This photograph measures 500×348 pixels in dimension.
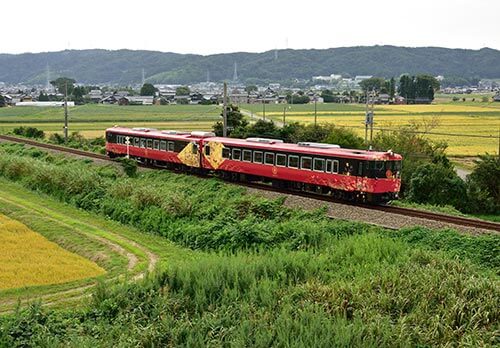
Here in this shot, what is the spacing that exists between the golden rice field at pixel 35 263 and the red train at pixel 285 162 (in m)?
10.6

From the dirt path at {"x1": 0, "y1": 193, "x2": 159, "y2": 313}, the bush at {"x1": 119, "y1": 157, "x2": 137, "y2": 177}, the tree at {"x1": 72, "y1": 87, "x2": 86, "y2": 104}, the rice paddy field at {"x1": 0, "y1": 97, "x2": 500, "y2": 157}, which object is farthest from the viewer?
the tree at {"x1": 72, "y1": 87, "x2": 86, "y2": 104}

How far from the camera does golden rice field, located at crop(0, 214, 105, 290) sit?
1736 centimetres

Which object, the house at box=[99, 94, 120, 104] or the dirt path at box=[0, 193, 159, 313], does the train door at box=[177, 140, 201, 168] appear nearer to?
the dirt path at box=[0, 193, 159, 313]

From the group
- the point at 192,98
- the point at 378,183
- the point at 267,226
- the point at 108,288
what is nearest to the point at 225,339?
the point at 108,288

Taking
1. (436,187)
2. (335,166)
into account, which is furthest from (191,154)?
(436,187)

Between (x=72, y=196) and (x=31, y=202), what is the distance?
75.1 inches

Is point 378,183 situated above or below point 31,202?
Answer: above

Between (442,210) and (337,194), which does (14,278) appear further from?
(442,210)

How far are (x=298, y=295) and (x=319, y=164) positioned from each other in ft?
41.3

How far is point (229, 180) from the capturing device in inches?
1282

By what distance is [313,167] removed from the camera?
26.7m

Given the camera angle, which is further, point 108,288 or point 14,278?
point 14,278

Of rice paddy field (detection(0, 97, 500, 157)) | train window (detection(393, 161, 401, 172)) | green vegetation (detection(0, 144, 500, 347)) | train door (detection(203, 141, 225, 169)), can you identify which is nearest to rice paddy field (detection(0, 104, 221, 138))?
rice paddy field (detection(0, 97, 500, 157))

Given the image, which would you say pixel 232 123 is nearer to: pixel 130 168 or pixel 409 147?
pixel 409 147
